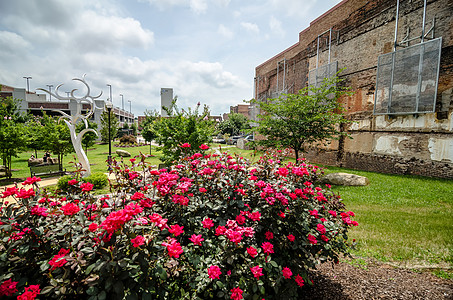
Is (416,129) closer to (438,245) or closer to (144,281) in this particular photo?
(438,245)

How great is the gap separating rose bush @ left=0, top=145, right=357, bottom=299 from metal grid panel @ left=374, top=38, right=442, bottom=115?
9.20m

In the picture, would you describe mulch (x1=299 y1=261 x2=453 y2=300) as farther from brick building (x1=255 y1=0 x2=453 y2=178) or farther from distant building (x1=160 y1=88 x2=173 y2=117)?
distant building (x1=160 y1=88 x2=173 y2=117)

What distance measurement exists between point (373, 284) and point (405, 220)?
120 inches

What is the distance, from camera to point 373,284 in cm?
267

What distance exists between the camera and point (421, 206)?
554 centimetres

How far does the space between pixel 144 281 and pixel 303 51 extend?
20153 millimetres

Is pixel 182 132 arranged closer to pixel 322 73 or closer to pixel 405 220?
pixel 405 220

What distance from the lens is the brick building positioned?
25.8ft

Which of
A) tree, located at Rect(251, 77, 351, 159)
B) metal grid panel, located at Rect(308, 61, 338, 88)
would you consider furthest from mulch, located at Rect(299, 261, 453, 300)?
metal grid panel, located at Rect(308, 61, 338, 88)

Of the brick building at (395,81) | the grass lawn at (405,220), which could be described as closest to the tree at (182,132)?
the grass lawn at (405,220)

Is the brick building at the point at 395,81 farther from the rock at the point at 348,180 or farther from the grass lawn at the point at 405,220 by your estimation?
the rock at the point at 348,180

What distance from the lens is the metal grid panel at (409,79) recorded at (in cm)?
801

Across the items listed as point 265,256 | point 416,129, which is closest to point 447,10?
point 416,129

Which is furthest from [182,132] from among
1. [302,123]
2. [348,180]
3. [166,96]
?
[166,96]
